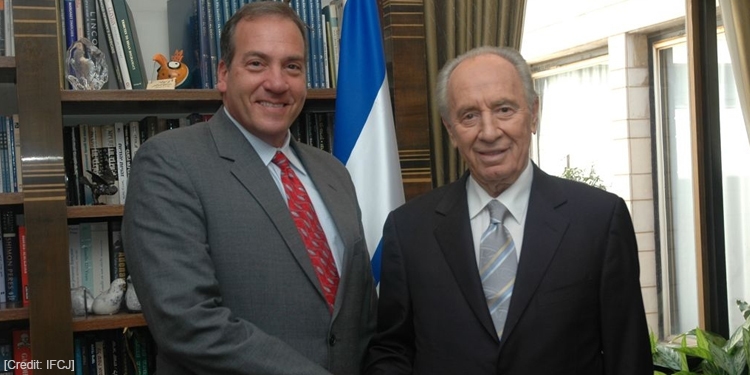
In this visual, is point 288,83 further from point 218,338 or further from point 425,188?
point 425,188

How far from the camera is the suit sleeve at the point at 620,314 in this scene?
59.6 inches

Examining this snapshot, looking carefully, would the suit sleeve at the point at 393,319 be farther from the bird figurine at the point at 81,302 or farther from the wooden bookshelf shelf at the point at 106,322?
the bird figurine at the point at 81,302

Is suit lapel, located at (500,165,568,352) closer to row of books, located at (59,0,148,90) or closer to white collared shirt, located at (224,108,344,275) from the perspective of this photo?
white collared shirt, located at (224,108,344,275)

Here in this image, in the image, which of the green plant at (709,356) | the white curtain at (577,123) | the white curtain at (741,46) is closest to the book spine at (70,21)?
the green plant at (709,356)

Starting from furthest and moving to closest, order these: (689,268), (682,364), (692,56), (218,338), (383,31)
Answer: (689,268)
(692,56)
(682,364)
(383,31)
(218,338)

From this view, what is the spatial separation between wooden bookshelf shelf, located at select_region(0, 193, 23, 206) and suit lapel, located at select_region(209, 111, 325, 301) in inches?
39.1

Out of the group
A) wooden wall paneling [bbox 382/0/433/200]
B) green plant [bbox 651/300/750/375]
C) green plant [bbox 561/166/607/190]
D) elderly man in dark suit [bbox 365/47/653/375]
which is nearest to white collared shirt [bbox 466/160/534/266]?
elderly man in dark suit [bbox 365/47/653/375]

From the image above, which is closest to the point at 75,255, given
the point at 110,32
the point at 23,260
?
the point at 23,260

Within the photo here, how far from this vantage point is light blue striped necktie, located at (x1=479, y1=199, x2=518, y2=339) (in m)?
1.55

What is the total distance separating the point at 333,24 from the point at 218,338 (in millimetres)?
1558

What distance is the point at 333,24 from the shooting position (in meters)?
2.77

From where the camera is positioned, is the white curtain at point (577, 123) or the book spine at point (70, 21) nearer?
the book spine at point (70, 21)

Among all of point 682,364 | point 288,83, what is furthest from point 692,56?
point 288,83

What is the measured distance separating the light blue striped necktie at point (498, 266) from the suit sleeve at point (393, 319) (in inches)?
7.0
